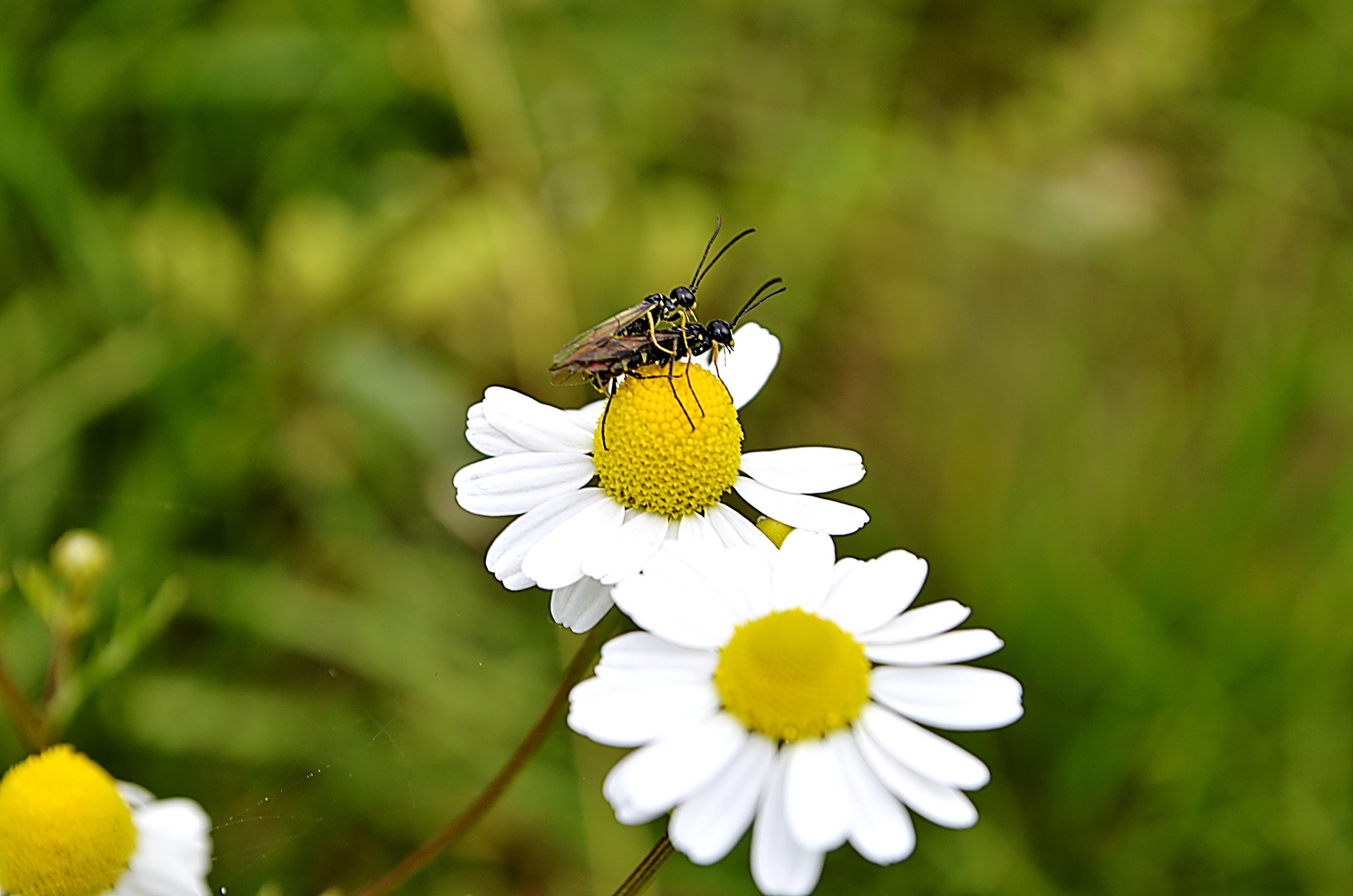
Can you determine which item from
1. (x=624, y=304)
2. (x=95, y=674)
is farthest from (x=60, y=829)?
(x=624, y=304)

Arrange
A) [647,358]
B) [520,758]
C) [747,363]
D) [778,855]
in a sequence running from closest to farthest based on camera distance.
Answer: [778,855]
[520,758]
[647,358]
[747,363]

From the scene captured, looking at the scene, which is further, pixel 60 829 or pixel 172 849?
pixel 172 849

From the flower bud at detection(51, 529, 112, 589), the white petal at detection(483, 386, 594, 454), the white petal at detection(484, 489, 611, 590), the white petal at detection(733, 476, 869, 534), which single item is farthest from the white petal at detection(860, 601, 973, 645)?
the flower bud at detection(51, 529, 112, 589)

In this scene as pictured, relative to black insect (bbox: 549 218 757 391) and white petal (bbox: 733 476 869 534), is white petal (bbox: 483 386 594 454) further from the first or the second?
white petal (bbox: 733 476 869 534)

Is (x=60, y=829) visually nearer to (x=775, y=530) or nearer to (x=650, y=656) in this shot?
(x=650, y=656)

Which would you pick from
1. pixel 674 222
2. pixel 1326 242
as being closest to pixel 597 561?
pixel 674 222
